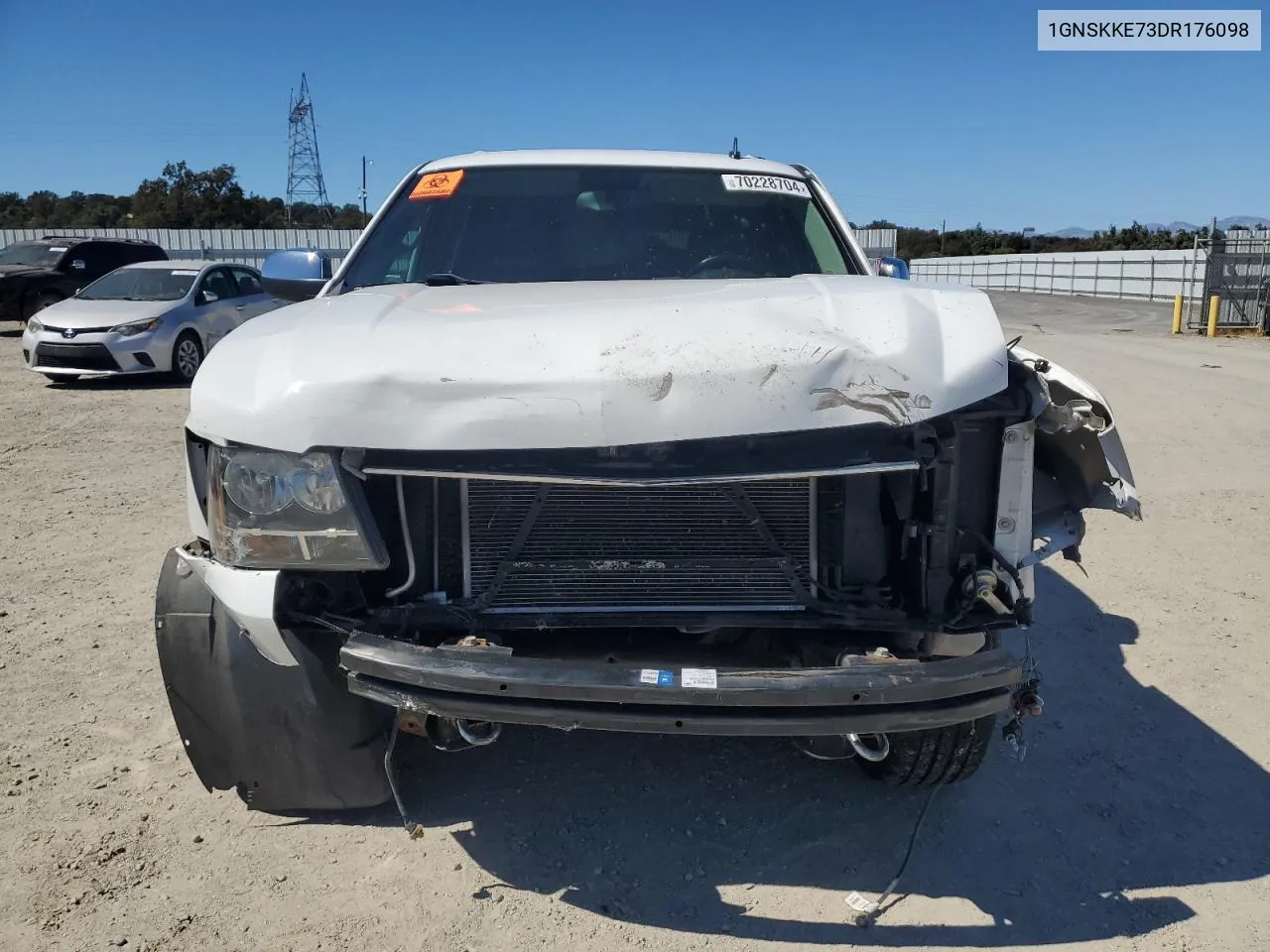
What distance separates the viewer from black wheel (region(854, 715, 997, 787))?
8.37 feet

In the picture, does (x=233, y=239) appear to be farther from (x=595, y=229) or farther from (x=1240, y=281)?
(x=595, y=229)

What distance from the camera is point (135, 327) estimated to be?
1103 centimetres

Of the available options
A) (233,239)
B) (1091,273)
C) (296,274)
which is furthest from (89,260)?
(1091,273)

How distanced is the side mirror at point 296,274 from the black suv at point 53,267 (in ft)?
45.9

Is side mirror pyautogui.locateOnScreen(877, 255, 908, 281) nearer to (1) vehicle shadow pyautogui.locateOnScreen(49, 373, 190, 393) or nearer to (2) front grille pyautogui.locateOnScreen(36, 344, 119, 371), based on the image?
(2) front grille pyautogui.locateOnScreen(36, 344, 119, 371)

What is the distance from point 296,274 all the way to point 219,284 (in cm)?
990

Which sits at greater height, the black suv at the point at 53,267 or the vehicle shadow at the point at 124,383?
the black suv at the point at 53,267

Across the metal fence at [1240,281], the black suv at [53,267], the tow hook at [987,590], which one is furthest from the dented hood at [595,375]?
the metal fence at [1240,281]

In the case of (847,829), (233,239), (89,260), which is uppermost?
(233,239)

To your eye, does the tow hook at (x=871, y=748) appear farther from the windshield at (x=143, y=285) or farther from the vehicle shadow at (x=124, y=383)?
the windshield at (x=143, y=285)

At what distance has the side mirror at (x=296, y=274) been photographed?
3.58 m

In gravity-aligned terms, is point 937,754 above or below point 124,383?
below

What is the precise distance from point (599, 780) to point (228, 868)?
1032 mm

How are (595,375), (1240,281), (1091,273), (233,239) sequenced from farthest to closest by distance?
(1091,273), (233,239), (1240,281), (595,375)
